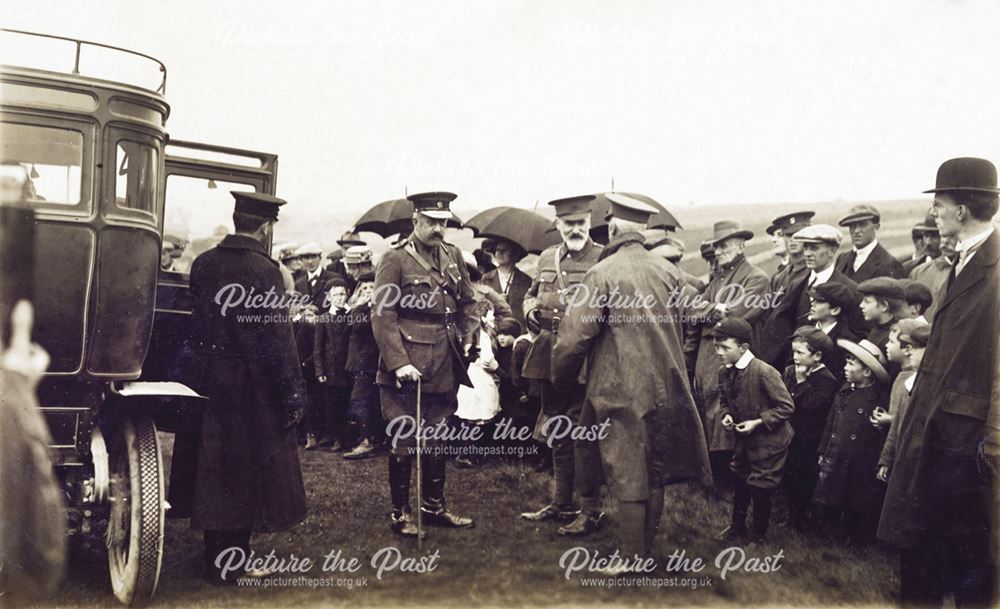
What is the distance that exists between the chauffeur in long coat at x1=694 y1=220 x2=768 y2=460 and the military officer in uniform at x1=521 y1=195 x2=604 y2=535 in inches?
38.5

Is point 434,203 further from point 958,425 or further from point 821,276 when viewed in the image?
point 958,425

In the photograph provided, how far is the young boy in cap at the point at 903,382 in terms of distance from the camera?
4.91 metres

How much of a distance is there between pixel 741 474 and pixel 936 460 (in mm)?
1543

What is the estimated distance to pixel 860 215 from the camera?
6.37 metres

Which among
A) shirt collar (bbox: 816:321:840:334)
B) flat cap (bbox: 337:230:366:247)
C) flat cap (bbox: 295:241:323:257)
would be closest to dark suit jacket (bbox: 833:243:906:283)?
shirt collar (bbox: 816:321:840:334)

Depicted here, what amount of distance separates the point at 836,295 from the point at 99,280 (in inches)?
181

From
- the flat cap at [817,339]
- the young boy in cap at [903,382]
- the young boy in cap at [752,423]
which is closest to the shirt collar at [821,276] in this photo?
the flat cap at [817,339]

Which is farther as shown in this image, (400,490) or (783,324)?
(783,324)

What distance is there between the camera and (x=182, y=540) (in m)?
5.72

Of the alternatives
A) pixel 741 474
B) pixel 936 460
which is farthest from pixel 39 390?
pixel 936 460

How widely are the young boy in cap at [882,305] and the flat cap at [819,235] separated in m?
0.88

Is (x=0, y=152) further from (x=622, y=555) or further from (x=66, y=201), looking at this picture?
(x=622, y=555)

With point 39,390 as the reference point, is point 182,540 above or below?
below

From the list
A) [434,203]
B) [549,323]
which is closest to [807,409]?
[549,323]
